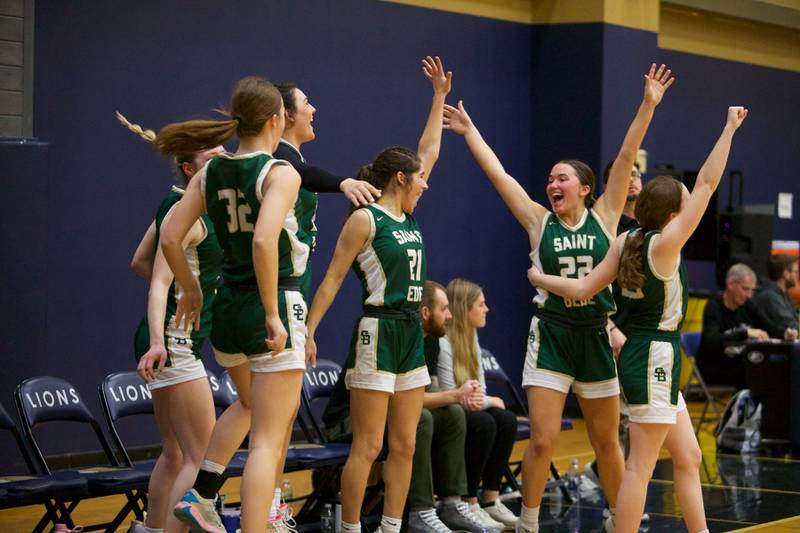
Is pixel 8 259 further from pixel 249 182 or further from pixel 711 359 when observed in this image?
pixel 711 359

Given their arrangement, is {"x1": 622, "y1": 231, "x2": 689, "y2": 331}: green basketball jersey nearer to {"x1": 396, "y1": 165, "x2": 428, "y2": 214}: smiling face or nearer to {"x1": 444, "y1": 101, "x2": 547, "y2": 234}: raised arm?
{"x1": 444, "y1": 101, "x2": 547, "y2": 234}: raised arm

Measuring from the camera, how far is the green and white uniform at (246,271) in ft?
13.2

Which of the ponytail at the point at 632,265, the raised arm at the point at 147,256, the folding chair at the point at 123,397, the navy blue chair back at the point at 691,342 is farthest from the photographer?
the navy blue chair back at the point at 691,342

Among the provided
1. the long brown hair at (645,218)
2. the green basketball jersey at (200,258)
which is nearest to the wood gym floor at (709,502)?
the green basketball jersey at (200,258)

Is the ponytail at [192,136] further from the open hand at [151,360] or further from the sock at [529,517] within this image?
the sock at [529,517]

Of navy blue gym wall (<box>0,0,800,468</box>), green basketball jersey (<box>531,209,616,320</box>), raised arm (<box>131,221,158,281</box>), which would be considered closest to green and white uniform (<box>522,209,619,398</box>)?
green basketball jersey (<box>531,209,616,320</box>)

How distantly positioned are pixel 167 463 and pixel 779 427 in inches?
219

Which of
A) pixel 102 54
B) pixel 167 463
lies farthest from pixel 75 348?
pixel 167 463

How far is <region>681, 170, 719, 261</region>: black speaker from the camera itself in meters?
12.2

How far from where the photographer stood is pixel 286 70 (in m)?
8.98

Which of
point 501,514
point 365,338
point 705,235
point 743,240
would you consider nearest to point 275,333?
point 365,338

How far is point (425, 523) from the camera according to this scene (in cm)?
565

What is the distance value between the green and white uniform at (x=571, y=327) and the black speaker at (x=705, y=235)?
7149mm

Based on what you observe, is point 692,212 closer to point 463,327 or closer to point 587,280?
point 587,280
